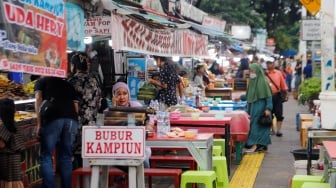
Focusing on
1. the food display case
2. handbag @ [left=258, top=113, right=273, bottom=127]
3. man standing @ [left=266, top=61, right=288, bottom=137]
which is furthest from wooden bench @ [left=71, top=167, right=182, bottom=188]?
man standing @ [left=266, top=61, right=288, bottom=137]

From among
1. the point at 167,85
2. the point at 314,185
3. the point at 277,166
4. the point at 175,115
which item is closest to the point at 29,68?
the point at 314,185

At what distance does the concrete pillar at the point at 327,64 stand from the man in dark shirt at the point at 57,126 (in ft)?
16.8

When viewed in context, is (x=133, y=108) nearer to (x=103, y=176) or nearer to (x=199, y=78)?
(x=103, y=176)

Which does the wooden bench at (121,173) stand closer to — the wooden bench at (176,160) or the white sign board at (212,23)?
the wooden bench at (176,160)

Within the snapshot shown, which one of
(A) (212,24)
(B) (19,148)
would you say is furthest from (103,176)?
(A) (212,24)

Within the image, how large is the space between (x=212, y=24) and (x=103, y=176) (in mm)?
14558

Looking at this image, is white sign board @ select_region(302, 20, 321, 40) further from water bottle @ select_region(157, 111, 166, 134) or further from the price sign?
water bottle @ select_region(157, 111, 166, 134)

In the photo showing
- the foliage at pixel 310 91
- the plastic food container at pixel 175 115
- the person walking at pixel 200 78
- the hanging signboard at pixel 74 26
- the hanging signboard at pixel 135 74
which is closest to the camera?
the hanging signboard at pixel 74 26

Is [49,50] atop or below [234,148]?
atop

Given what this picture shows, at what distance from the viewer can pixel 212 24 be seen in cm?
2142

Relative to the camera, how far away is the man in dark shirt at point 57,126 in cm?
831

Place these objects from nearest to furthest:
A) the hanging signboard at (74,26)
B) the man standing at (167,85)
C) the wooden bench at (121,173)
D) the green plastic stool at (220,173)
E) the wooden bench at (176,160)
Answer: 1. the hanging signboard at (74,26)
2. the wooden bench at (121,173)
3. the wooden bench at (176,160)
4. the green plastic stool at (220,173)
5. the man standing at (167,85)

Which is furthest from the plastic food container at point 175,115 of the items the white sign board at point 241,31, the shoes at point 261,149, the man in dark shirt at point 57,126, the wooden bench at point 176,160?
the white sign board at point 241,31

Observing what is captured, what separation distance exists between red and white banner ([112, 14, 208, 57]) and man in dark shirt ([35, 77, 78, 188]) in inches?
34.8
